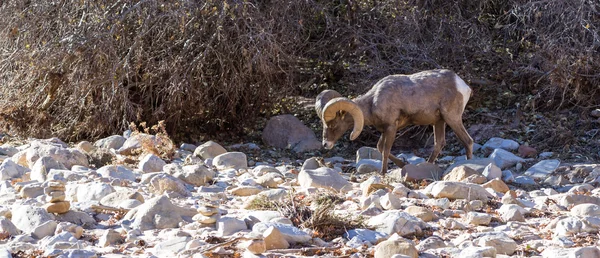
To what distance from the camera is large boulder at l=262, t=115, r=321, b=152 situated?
1188cm

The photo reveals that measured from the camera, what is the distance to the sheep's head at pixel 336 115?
31.1 feet

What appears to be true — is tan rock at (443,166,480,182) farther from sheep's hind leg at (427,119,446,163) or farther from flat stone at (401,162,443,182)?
sheep's hind leg at (427,119,446,163)

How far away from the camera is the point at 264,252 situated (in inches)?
214

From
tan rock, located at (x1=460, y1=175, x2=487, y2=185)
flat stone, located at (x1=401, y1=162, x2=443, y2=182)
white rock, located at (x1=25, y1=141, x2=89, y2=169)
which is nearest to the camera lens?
tan rock, located at (x1=460, y1=175, x2=487, y2=185)

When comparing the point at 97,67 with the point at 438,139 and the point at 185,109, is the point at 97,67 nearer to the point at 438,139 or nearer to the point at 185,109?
the point at 185,109

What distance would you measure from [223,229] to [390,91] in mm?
4318

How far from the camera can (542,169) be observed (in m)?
9.62

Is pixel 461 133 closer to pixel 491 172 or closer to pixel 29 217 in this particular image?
pixel 491 172

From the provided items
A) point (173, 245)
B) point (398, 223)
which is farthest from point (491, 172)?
point (173, 245)

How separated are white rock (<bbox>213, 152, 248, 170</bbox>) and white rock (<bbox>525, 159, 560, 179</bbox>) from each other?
338 centimetres

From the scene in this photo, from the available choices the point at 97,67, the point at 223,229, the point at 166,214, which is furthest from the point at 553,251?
the point at 97,67

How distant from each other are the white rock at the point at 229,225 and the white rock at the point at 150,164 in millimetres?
3033

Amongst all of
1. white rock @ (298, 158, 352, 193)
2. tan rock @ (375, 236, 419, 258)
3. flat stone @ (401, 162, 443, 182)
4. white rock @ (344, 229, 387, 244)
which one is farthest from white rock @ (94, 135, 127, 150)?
tan rock @ (375, 236, 419, 258)

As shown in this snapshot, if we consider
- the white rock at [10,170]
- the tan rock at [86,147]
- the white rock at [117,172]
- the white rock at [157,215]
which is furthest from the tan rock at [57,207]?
the tan rock at [86,147]
